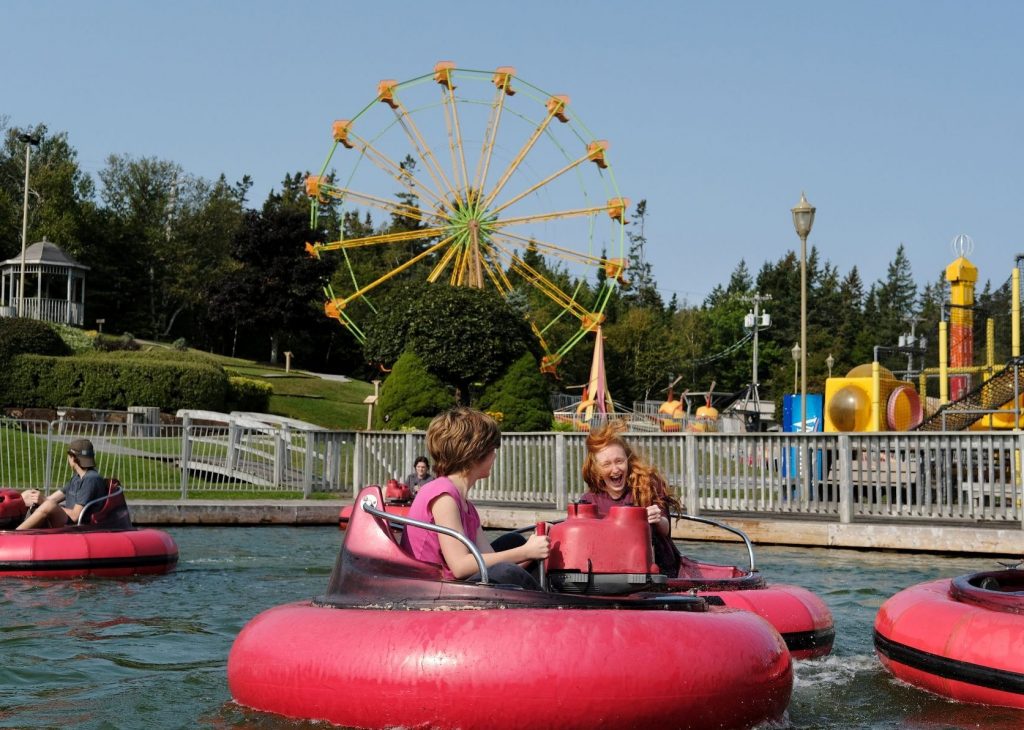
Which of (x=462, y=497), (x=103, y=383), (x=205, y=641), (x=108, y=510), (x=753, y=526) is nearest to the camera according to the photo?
(x=462, y=497)

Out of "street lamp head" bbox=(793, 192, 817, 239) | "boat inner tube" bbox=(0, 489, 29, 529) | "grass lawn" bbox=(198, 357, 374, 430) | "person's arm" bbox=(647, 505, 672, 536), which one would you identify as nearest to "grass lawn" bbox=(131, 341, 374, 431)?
"grass lawn" bbox=(198, 357, 374, 430)

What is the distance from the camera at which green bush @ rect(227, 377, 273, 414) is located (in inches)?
1583

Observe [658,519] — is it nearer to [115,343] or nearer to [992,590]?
[992,590]

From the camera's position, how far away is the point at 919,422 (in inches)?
970

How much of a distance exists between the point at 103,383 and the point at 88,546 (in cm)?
2512

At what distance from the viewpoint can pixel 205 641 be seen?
8883 millimetres

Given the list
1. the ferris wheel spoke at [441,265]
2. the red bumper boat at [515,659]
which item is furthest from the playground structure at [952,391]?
the ferris wheel spoke at [441,265]

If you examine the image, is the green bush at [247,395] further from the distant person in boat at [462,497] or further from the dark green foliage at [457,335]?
the distant person in boat at [462,497]

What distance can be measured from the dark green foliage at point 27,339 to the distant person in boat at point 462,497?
33.5 metres

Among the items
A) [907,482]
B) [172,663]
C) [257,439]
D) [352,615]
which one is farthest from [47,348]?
[352,615]

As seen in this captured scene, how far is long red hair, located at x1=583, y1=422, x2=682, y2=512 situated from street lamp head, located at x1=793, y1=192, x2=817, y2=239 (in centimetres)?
1363

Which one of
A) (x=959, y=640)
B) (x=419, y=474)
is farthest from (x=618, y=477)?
(x=419, y=474)

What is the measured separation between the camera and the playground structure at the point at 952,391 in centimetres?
2255

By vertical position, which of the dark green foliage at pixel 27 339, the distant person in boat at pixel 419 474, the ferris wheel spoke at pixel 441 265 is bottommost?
the distant person in boat at pixel 419 474
